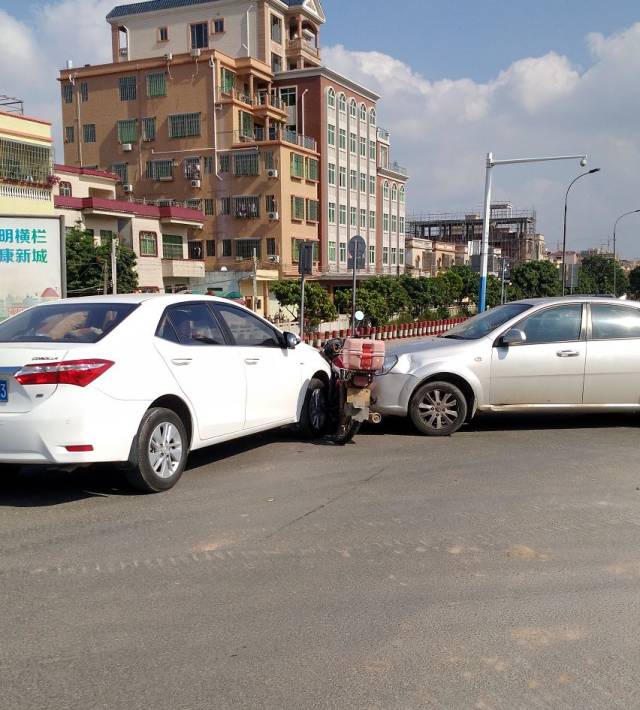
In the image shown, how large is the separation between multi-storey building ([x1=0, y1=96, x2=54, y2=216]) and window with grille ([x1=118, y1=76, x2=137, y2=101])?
25685 mm

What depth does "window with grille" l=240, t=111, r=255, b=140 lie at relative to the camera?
57.2m

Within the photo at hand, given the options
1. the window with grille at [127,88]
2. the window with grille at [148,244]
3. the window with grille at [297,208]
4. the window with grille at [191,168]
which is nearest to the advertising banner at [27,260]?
the window with grille at [148,244]

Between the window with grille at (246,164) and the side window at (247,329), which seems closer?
the side window at (247,329)

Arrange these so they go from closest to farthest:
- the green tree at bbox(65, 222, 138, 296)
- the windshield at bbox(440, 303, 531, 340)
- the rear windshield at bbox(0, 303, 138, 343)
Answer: the rear windshield at bbox(0, 303, 138, 343) < the windshield at bbox(440, 303, 531, 340) < the green tree at bbox(65, 222, 138, 296)

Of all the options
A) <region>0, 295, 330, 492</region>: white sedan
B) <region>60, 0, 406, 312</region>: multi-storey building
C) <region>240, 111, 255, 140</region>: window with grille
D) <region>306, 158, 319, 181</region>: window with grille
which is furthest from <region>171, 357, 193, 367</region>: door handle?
<region>306, 158, 319, 181</region>: window with grille

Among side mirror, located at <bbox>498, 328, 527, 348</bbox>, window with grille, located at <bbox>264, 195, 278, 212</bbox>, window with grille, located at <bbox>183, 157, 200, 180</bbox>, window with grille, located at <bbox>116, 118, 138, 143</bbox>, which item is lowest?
side mirror, located at <bbox>498, 328, 527, 348</bbox>

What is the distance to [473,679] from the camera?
127 inches

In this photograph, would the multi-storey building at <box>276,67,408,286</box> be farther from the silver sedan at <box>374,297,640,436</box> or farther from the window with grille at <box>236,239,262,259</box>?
the silver sedan at <box>374,297,640,436</box>

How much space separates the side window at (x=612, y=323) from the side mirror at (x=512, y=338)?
901 millimetres

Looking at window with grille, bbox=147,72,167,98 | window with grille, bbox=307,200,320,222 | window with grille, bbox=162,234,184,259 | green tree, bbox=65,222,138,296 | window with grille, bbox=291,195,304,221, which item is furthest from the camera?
window with grille, bbox=307,200,320,222

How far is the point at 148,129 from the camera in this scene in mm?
58688

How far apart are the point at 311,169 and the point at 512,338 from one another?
54387 millimetres

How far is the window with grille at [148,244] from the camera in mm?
48250

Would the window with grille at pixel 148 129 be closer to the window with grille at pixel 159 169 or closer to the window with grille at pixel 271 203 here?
the window with grille at pixel 159 169
